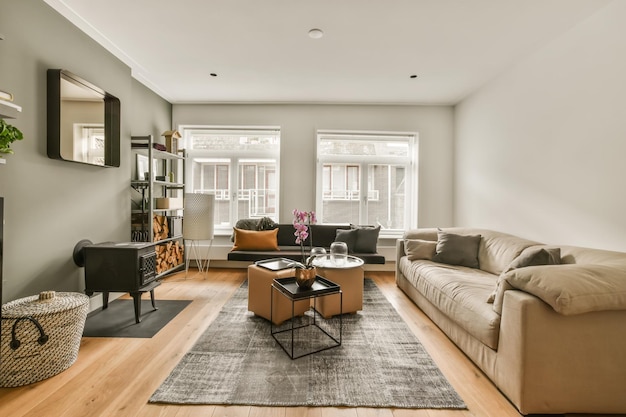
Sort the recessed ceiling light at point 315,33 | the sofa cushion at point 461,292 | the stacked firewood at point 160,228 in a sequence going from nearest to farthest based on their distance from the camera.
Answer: the sofa cushion at point 461,292 < the recessed ceiling light at point 315,33 < the stacked firewood at point 160,228

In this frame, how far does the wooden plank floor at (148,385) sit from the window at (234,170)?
88.9 inches

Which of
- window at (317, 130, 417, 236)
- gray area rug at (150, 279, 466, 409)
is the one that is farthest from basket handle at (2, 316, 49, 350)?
window at (317, 130, 417, 236)

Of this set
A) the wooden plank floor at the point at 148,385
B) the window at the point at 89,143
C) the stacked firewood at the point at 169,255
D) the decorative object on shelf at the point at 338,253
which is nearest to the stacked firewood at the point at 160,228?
the stacked firewood at the point at 169,255

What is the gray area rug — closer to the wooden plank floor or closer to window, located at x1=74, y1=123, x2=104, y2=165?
A: the wooden plank floor

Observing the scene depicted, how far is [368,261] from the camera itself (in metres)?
3.62

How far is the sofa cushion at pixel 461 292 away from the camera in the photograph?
172 cm

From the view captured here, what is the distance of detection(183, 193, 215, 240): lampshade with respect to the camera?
13.0 feet

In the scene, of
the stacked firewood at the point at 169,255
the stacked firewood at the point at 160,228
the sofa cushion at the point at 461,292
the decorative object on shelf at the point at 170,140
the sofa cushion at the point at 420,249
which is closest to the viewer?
the sofa cushion at the point at 461,292

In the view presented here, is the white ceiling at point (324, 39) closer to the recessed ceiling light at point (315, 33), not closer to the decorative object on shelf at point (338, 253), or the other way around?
the recessed ceiling light at point (315, 33)

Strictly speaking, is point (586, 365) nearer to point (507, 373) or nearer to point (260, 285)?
point (507, 373)

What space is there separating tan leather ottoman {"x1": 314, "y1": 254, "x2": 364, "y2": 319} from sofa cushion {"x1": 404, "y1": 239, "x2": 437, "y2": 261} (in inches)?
33.6

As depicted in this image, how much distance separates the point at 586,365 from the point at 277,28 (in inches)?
125

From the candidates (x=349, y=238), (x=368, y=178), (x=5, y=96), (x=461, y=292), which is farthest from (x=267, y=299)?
(x=368, y=178)

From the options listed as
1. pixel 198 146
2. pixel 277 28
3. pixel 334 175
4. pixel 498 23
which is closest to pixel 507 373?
pixel 498 23
